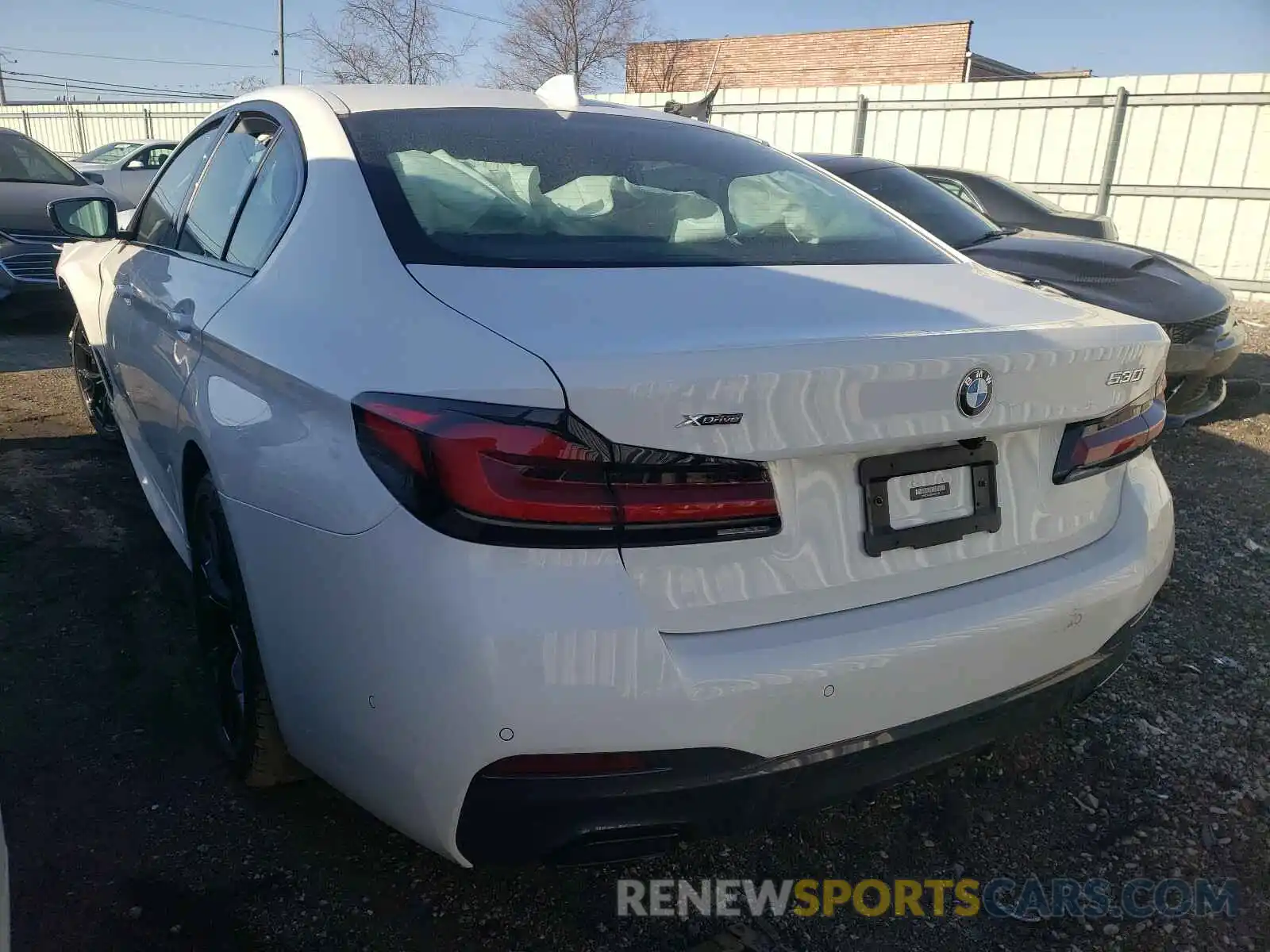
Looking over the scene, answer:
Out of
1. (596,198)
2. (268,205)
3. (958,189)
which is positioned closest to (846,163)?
(958,189)

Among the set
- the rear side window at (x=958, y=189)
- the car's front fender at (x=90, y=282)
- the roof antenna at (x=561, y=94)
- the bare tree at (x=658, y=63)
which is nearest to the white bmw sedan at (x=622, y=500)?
the roof antenna at (x=561, y=94)

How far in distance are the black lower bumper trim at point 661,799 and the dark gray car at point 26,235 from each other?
23.1ft

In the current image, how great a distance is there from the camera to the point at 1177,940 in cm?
197

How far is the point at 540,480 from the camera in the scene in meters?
1.42

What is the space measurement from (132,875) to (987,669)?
1778 mm

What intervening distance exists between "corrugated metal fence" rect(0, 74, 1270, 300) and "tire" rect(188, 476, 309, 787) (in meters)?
12.0

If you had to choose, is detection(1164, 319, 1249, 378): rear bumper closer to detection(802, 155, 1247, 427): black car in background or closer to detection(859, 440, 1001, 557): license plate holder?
detection(802, 155, 1247, 427): black car in background

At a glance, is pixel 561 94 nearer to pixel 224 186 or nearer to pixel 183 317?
pixel 224 186

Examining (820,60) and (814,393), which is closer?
(814,393)

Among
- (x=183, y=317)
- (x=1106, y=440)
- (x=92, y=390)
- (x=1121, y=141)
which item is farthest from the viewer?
(x=1121, y=141)

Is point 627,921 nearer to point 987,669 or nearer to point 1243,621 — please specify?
point 987,669

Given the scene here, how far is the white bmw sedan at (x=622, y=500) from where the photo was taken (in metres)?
1.44

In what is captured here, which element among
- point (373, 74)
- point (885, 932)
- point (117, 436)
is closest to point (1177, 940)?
point (885, 932)

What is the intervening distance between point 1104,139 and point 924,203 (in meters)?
7.52
